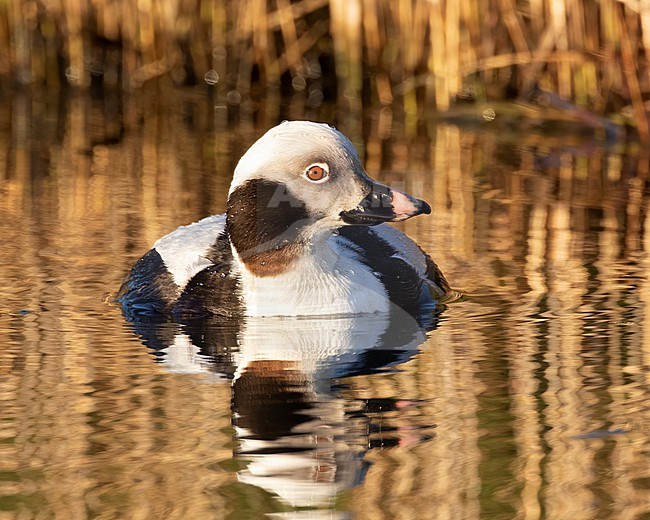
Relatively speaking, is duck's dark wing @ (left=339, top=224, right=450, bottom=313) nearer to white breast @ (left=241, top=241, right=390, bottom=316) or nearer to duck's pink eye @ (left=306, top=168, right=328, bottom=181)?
white breast @ (left=241, top=241, right=390, bottom=316)

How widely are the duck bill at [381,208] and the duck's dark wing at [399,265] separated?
358mm

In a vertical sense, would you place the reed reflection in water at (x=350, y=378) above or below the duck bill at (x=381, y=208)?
below

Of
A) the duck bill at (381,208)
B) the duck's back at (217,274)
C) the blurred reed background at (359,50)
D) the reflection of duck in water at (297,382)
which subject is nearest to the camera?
the reflection of duck in water at (297,382)

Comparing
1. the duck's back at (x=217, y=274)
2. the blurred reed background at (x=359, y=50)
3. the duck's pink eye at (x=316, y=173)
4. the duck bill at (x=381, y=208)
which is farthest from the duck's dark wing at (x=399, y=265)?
the blurred reed background at (x=359, y=50)

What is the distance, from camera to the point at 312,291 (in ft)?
19.5

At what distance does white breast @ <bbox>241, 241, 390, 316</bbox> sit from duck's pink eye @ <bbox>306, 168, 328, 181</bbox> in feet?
1.04

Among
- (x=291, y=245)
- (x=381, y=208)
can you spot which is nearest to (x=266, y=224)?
(x=291, y=245)

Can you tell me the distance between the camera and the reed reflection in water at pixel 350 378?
3.84m

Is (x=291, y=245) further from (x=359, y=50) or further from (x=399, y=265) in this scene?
(x=359, y=50)

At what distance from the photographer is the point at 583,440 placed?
4250 mm

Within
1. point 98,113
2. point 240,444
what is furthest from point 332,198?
point 98,113

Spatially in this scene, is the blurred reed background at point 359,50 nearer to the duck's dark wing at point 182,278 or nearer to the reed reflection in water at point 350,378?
the reed reflection in water at point 350,378

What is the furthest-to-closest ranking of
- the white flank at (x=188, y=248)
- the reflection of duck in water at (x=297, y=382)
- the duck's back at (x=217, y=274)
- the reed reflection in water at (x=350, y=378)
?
the white flank at (x=188, y=248) < the duck's back at (x=217, y=274) < the reflection of duck in water at (x=297, y=382) < the reed reflection in water at (x=350, y=378)

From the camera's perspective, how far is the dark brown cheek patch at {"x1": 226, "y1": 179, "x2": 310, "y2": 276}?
5914mm
